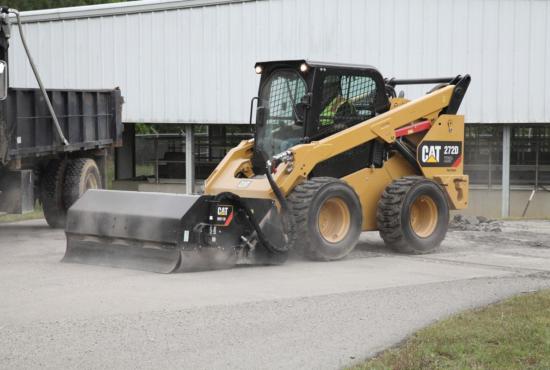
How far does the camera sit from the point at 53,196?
52.9 feet

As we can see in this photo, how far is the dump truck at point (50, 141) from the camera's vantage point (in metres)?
13.5

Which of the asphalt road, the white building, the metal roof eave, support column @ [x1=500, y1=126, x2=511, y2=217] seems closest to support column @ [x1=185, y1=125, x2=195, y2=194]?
the white building

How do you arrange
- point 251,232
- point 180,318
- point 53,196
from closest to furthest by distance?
point 180,318
point 251,232
point 53,196

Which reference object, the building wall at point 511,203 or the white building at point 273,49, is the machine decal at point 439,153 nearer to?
the white building at point 273,49

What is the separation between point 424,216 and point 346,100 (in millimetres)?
2054

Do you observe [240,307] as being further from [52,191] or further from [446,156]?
[52,191]

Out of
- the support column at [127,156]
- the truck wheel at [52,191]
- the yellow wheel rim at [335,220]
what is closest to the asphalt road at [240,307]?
the yellow wheel rim at [335,220]

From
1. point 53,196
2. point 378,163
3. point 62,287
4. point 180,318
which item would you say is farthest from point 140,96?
point 180,318

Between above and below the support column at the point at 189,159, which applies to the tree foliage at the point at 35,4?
above

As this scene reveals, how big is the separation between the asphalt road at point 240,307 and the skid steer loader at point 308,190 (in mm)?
320

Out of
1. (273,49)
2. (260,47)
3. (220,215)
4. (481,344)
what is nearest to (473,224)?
(220,215)

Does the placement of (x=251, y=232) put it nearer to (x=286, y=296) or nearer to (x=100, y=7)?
(x=286, y=296)

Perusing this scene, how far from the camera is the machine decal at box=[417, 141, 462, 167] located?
42.8 feet

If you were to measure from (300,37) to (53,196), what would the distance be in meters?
10.2
